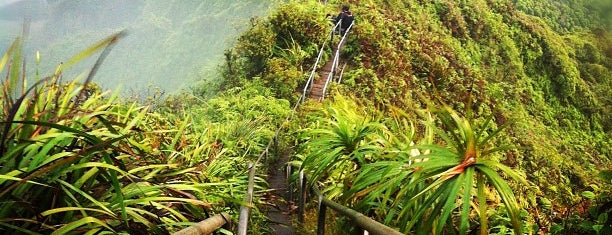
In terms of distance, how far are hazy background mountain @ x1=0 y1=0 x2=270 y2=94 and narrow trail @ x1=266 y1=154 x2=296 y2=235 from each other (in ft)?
63.1

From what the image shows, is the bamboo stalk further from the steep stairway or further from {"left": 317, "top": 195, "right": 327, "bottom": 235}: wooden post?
the steep stairway

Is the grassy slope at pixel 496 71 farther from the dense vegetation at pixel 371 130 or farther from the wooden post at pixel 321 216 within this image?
the wooden post at pixel 321 216

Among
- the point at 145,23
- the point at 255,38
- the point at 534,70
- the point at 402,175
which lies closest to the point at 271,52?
the point at 255,38

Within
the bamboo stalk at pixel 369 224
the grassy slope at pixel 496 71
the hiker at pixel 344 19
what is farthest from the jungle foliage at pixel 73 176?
the hiker at pixel 344 19

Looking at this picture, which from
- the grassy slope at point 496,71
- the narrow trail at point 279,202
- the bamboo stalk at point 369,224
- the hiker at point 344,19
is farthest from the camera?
the hiker at point 344,19

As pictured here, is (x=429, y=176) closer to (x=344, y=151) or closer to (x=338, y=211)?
(x=338, y=211)

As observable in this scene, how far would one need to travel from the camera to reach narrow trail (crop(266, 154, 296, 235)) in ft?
15.4

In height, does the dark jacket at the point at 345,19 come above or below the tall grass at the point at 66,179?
below

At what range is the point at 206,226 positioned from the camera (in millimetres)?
2150

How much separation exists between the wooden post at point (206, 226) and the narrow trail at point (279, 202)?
4.40 ft

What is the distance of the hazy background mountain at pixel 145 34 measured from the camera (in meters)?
37.2

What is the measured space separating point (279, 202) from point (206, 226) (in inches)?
145

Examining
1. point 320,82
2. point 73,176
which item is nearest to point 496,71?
point 320,82

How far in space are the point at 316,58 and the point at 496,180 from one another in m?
11.6
